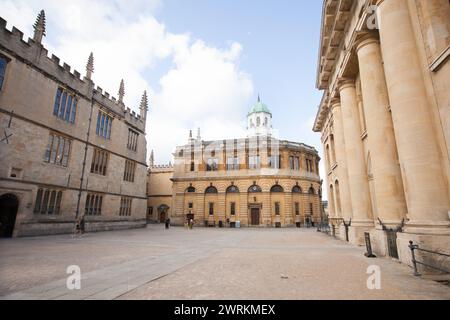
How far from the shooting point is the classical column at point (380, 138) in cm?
981

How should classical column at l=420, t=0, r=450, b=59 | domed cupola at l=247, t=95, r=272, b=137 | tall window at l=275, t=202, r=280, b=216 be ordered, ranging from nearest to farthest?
classical column at l=420, t=0, r=450, b=59
tall window at l=275, t=202, r=280, b=216
domed cupola at l=247, t=95, r=272, b=137

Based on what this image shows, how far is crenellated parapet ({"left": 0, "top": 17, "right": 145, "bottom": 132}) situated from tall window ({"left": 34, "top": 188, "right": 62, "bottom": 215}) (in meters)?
9.37

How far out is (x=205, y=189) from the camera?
42.6 m

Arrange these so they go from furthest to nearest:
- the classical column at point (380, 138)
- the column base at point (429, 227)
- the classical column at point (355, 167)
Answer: the classical column at point (355, 167), the classical column at point (380, 138), the column base at point (429, 227)

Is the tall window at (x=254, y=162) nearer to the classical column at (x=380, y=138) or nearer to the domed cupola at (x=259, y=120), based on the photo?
the domed cupola at (x=259, y=120)

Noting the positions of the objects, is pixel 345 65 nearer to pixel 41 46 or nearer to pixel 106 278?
pixel 106 278

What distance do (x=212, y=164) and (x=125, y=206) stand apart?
19.2 m

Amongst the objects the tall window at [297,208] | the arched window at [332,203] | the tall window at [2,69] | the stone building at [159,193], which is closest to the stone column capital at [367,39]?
the arched window at [332,203]

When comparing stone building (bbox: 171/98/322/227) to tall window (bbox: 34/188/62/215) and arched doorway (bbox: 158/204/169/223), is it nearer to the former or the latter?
arched doorway (bbox: 158/204/169/223)

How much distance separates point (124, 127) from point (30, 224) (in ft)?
48.3

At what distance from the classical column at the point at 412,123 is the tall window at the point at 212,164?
35.9 meters

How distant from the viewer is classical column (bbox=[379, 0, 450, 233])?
725 cm

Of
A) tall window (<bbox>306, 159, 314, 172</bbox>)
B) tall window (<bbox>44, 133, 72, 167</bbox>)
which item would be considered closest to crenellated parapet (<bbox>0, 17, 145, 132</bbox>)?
tall window (<bbox>44, 133, 72, 167</bbox>)
